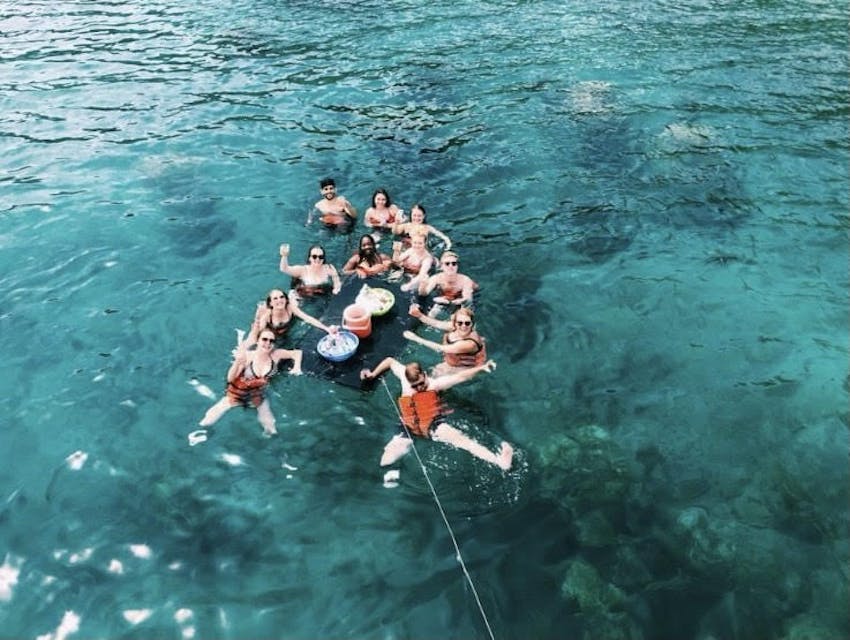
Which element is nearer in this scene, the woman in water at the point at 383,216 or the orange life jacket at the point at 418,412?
the orange life jacket at the point at 418,412

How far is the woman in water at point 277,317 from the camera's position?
489 inches

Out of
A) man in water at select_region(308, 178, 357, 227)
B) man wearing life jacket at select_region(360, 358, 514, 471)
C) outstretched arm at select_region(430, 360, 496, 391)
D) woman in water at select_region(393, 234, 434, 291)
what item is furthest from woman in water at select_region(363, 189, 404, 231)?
man wearing life jacket at select_region(360, 358, 514, 471)

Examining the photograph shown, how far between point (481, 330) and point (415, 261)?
277cm

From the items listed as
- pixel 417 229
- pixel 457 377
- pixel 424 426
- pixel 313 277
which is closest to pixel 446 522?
pixel 424 426

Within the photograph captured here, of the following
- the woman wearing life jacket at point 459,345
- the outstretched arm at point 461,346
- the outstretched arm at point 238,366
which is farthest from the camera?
the outstretched arm at point 461,346

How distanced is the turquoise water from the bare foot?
25cm

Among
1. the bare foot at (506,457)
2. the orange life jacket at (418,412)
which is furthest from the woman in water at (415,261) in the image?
the bare foot at (506,457)

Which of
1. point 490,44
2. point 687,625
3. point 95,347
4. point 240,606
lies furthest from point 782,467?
point 490,44

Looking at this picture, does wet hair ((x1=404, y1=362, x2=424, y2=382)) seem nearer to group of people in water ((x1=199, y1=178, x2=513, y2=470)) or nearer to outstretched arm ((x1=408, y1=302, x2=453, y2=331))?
group of people in water ((x1=199, y1=178, x2=513, y2=470))

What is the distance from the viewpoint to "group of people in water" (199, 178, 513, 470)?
1047 cm

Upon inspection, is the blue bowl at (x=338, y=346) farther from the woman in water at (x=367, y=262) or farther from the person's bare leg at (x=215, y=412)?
the woman in water at (x=367, y=262)

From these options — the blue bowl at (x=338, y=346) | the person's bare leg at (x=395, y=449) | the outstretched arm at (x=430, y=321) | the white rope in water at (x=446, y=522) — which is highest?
the blue bowl at (x=338, y=346)

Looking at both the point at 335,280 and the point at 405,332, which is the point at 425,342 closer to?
the point at 405,332

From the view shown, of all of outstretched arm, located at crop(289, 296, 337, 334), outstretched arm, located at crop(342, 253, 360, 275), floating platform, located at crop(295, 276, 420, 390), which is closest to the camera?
floating platform, located at crop(295, 276, 420, 390)
